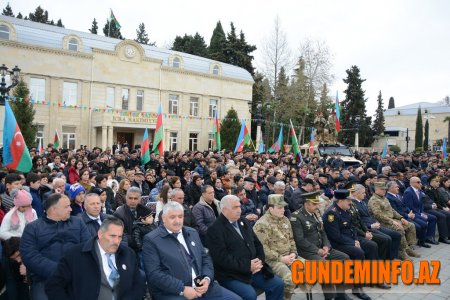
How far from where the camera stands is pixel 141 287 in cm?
369

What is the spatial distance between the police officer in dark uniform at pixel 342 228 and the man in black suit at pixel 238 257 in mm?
1840

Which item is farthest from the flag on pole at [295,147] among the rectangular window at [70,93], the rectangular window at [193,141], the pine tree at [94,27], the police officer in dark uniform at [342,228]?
the pine tree at [94,27]

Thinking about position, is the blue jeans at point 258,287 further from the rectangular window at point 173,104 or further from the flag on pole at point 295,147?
the rectangular window at point 173,104

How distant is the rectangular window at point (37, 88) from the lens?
25.8 m

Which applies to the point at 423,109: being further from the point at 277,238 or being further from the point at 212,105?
the point at 277,238

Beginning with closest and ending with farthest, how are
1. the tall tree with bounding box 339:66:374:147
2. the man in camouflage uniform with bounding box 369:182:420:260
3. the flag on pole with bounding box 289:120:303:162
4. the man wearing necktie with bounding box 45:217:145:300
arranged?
the man wearing necktie with bounding box 45:217:145:300 < the man in camouflage uniform with bounding box 369:182:420:260 < the flag on pole with bounding box 289:120:303:162 < the tall tree with bounding box 339:66:374:147

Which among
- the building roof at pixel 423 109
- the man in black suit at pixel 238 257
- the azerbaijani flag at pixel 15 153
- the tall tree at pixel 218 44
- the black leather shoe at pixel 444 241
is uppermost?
the tall tree at pixel 218 44

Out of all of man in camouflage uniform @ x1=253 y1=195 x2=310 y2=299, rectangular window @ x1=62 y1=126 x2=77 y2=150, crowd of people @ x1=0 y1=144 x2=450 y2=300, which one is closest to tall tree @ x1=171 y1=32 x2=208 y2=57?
rectangular window @ x1=62 y1=126 x2=77 y2=150

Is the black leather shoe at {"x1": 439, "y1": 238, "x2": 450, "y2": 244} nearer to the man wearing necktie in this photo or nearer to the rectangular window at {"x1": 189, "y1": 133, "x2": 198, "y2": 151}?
the man wearing necktie

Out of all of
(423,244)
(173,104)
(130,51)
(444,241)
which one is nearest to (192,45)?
(173,104)

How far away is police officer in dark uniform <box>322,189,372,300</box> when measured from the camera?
623 centimetres

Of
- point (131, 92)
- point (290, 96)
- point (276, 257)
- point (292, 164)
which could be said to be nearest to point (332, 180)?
point (292, 164)

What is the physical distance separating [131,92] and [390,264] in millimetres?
27342

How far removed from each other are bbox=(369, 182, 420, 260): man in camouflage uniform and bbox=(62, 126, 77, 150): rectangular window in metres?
24.5
